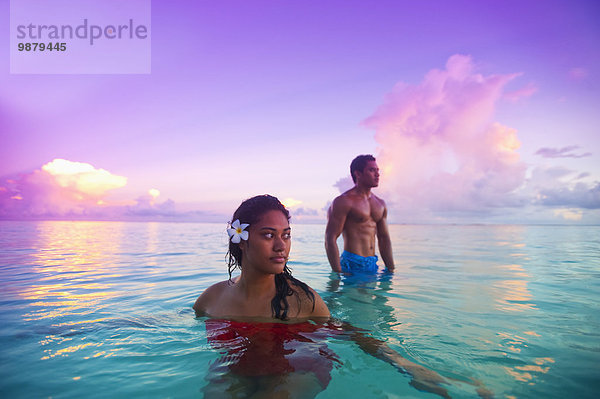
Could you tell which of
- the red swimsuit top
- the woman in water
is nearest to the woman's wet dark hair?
the woman in water

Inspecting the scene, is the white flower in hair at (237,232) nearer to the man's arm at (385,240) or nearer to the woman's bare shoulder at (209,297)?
the woman's bare shoulder at (209,297)

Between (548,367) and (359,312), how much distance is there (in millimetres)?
2138

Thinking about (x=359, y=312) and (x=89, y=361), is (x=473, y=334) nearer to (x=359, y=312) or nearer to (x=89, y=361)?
(x=359, y=312)

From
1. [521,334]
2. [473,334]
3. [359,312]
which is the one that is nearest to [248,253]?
[359,312]

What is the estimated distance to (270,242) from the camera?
9.68 feet

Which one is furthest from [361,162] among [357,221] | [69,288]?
[69,288]

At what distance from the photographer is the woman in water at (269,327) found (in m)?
2.36

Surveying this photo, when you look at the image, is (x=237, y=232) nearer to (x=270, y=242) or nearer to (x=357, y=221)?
(x=270, y=242)

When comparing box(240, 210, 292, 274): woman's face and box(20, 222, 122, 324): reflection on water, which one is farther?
box(20, 222, 122, 324): reflection on water

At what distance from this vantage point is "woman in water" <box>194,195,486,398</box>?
2.36 meters

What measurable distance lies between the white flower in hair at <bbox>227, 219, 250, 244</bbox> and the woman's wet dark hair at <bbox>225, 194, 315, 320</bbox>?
47 mm

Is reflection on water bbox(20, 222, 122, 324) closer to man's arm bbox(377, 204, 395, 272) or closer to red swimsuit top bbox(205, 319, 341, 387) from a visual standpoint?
red swimsuit top bbox(205, 319, 341, 387)

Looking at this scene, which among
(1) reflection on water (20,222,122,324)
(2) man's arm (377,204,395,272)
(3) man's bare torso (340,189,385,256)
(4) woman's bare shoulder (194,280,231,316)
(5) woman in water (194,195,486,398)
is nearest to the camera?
(5) woman in water (194,195,486,398)

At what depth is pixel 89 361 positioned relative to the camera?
2.88 metres
